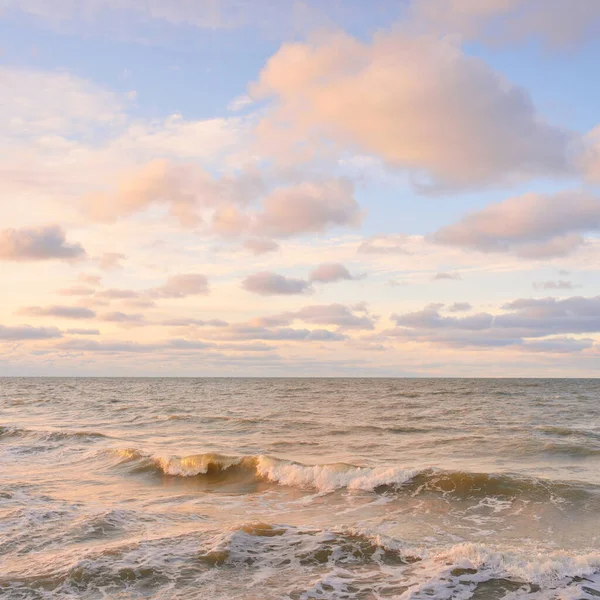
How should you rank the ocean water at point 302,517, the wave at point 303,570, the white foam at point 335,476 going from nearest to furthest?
the wave at point 303,570 → the ocean water at point 302,517 → the white foam at point 335,476

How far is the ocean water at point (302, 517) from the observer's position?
8477mm

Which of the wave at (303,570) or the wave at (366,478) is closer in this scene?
the wave at (303,570)

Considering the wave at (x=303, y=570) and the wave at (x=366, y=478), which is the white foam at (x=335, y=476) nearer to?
the wave at (x=366, y=478)

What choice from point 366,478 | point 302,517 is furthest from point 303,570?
point 366,478

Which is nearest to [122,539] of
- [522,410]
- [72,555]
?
[72,555]

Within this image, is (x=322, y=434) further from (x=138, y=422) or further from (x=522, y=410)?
(x=522, y=410)

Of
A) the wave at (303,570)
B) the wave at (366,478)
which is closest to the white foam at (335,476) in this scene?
the wave at (366,478)

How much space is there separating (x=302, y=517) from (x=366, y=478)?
3.70 metres

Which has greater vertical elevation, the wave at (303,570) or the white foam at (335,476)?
the wave at (303,570)

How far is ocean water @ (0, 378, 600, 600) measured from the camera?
8477mm

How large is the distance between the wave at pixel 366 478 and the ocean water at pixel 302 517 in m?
0.06

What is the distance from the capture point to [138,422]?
115ft

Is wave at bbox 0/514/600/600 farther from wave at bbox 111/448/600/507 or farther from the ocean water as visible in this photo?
wave at bbox 111/448/600/507

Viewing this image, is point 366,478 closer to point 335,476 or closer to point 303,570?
point 335,476
